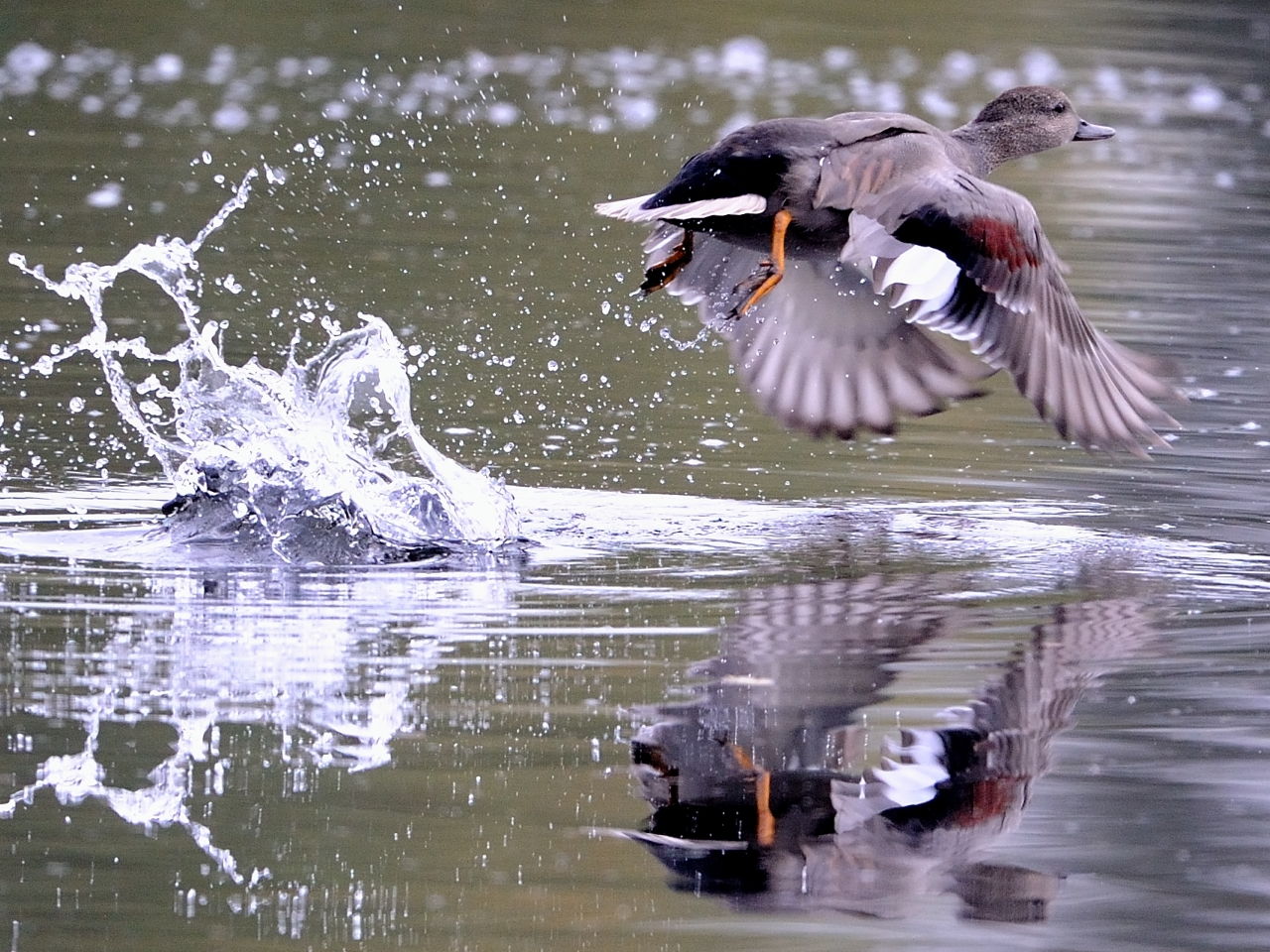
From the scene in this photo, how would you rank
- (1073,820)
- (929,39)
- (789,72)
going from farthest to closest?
(929,39) < (789,72) < (1073,820)

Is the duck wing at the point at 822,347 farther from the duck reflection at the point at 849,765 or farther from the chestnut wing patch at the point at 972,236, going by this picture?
the duck reflection at the point at 849,765

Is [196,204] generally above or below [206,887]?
above

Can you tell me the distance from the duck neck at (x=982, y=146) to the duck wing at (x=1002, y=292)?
45.3 inches

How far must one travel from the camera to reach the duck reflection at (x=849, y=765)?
3.89 metres

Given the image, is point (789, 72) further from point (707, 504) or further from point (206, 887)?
point (206, 887)

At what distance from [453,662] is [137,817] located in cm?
112

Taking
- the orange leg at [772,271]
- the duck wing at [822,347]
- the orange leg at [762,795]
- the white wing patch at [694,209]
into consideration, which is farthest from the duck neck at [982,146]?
the orange leg at [762,795]

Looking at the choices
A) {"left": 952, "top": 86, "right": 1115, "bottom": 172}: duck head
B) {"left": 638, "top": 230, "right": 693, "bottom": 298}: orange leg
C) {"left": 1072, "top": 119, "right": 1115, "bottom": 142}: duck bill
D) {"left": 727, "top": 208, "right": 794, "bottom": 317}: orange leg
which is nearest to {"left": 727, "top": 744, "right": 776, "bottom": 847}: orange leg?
{"left": 727, "top": 208, "right": 794, "bottom": 317}: orange leg

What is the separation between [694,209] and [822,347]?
4.99ft

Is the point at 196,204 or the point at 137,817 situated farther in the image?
the point at 196,204

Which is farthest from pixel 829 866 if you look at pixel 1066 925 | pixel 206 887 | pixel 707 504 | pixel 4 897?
pixel 707 504

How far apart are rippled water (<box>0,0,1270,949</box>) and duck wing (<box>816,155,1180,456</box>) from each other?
47 centimetres

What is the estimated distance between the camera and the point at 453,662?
5.02m

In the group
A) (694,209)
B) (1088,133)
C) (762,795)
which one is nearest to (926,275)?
(694,209)
